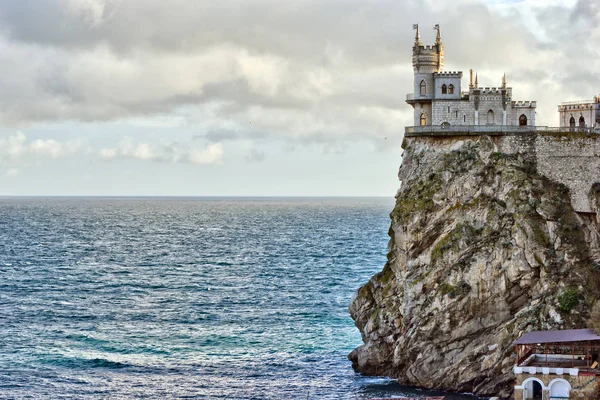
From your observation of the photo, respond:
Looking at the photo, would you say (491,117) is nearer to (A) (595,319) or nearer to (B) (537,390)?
(A) (595,319)

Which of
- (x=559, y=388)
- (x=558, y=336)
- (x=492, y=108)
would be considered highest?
(x=492, y=108)

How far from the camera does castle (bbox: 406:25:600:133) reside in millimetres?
89562

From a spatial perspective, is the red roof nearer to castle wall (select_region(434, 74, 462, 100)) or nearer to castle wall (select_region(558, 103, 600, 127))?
castle wall (select_region(558, 103, 600, 127))

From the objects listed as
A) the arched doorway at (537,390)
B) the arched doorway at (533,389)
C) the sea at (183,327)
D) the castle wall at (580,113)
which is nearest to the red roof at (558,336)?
the arched doorway at (533,389)

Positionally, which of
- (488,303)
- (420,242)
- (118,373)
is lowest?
(118,373)

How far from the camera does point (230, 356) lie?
294 feet

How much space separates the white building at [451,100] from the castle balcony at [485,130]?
2.28m

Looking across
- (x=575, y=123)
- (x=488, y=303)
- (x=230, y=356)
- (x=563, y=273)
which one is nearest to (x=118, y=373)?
(x=230, y=356)

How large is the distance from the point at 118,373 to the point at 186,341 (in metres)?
12.9

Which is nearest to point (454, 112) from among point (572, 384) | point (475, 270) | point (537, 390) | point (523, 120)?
point (523, 120)

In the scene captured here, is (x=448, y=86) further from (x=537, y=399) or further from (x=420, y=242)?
(x=537, y=399)

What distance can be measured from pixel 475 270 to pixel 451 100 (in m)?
21.4

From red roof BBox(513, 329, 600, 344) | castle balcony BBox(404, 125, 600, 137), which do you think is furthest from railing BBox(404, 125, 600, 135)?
red roof BBox(513, 329, 600, 344)

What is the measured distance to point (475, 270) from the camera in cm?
7762
